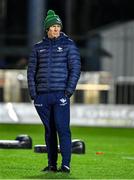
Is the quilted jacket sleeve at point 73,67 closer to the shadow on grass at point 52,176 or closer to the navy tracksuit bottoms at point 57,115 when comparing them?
the navy tracksuit bottoms at point 57,115

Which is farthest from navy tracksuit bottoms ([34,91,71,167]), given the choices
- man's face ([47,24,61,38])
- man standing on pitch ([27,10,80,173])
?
man's face ([47,24,61,38])

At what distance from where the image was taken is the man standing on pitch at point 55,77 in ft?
34.6

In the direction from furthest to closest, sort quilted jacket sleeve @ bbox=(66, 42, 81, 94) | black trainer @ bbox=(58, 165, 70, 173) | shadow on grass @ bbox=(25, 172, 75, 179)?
black trainer @ bbox=(58, 165, 70, 173), quilted jacket sleeve @ bbox=(66, 42, 81, 94), shadow on grass @ bbox=(25, 172, 75, 179)

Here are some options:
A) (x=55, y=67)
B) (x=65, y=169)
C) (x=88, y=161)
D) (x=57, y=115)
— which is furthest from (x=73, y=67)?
(x=88, y=161)

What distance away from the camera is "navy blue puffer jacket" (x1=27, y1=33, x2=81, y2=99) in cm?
1055

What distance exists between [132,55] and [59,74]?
54.1ft

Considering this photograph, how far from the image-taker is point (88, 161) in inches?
494

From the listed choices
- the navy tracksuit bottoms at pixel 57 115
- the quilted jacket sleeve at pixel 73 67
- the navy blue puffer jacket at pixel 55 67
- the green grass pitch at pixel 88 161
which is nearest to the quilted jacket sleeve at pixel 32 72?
the navy blue puffer jacket at pixel 55 67

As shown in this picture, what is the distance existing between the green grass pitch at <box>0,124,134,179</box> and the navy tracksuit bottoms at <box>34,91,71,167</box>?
37 centimetres

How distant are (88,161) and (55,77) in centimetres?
235

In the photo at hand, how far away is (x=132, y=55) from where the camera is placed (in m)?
26.9

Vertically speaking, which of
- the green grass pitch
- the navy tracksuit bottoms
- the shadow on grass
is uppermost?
the navy tracksuit bottoms

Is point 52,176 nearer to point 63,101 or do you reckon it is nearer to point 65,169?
point 65,169

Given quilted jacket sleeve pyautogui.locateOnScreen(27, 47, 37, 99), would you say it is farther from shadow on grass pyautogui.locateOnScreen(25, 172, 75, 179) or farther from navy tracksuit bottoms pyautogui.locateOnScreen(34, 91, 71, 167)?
shadow on grass pyautogui.locateOnScreen(25, 172, 75, 179)
